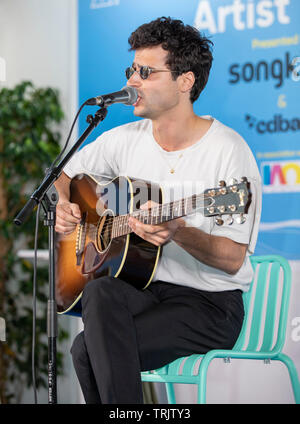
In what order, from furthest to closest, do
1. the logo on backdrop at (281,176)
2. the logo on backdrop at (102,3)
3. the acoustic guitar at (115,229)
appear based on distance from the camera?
the logo on backdrop at (102,3), the logo on backdrop at (281,176), the acoustic guitar at (115,229)

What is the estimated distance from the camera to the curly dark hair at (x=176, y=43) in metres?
2.00

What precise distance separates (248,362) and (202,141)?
3.09 feet

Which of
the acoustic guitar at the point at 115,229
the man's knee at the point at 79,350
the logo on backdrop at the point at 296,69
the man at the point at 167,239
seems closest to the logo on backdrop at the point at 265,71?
the logo on backdrop at the point at 296,69

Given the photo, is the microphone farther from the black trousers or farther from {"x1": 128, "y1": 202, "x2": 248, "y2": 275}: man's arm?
the black trousers

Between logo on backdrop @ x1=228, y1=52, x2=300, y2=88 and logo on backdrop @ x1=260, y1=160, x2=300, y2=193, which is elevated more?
logo on backdrop @ x1=228, y1=52, x2=300, y2=88

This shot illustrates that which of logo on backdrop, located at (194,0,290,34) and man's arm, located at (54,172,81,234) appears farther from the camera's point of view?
logo on backdrop, located at (194,0,290,34)

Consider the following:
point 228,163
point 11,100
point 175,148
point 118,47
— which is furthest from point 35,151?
point 228,163

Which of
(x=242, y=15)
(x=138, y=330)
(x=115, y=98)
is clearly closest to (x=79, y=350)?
(x=138, y=330)

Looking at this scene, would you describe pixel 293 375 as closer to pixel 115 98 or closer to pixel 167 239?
pixel 167 239

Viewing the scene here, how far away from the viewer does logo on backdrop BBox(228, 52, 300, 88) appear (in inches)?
88.8

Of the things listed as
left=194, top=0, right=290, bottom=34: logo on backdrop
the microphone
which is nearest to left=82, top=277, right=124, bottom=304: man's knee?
the microphone

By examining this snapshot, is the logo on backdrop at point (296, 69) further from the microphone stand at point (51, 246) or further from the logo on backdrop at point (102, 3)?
the microphone stand at point (51, 246)

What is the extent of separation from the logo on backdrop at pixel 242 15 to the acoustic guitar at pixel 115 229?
34.0 inches

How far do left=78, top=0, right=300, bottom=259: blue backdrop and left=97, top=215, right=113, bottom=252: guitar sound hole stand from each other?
0.72m
